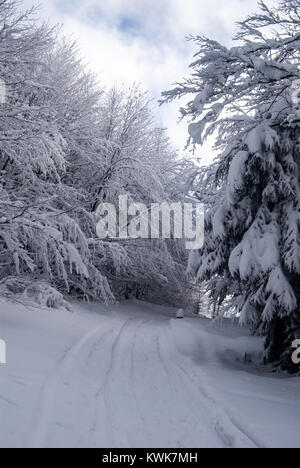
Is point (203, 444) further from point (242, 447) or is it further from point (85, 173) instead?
point (85, 173)

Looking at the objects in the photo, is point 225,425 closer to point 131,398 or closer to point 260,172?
point 131,398

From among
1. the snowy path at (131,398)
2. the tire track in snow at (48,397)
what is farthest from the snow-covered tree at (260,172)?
the tire track in snow at (48,397)

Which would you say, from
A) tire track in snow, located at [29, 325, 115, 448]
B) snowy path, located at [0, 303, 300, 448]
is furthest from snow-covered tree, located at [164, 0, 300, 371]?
tire track in snow, located at [29, 325, 115, 448]

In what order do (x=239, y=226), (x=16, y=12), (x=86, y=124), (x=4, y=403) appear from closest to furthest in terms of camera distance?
(x=4, y=403) < (x=239, y=226) < (x=16, y=12) < (x=86, y=124)

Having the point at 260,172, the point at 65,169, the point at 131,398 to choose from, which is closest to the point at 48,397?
the point at 131,398

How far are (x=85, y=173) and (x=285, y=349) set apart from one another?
1292 cm

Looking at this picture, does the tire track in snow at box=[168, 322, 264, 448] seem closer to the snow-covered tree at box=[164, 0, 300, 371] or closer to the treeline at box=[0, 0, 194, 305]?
the snow-covered tree at box=[164, 0, 300, 371]

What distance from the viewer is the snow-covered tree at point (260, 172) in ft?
22.6

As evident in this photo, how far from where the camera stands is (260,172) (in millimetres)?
7836

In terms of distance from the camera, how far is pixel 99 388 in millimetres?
5844

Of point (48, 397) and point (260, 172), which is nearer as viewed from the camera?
point (48, 397)

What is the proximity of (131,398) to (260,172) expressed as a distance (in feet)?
16.1

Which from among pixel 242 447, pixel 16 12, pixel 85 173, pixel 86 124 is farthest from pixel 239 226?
pixel 85 173
